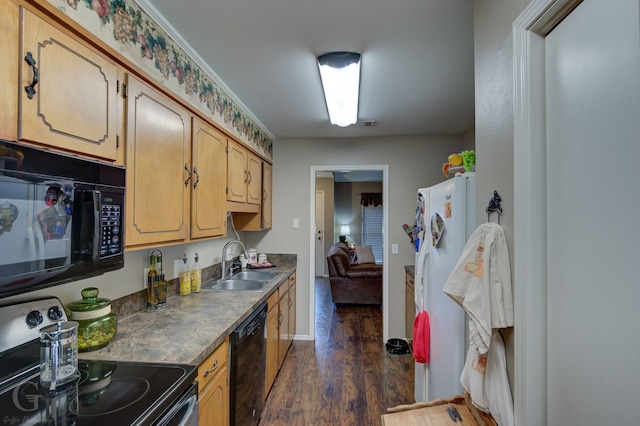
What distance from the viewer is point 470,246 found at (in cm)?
113

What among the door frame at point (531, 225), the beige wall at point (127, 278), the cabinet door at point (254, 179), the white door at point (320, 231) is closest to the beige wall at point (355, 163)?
the cabinet door at point (254, 179)

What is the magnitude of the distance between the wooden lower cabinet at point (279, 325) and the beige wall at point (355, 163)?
35cm

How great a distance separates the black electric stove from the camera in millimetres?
778

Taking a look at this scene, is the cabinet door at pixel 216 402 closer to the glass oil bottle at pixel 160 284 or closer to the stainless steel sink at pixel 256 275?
the glass oil bottle at pixel 160 284

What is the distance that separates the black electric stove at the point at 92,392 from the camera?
778 mm

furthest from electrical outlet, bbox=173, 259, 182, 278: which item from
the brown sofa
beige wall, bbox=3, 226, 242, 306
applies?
the brown sofa

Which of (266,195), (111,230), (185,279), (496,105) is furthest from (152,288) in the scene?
(496,105)

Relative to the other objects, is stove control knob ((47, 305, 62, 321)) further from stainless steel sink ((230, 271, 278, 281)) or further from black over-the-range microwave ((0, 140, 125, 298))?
stainless steel sink ((230, 271, 278, 281))

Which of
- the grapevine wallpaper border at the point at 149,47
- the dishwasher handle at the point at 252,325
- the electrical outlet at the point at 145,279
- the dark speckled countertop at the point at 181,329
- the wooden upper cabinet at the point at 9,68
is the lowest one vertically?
the dishwasher handle at the point at 252,325

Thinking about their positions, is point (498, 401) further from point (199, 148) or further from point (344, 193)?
point (344, 193)

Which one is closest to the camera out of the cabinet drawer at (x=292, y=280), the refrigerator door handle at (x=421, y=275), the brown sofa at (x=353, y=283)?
the refrigerator door handle at (x=421, y=275)

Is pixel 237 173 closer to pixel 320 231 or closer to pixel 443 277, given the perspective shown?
pixel 443 277

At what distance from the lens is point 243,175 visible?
262 centimetres

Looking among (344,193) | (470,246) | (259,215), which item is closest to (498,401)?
(470,246)
